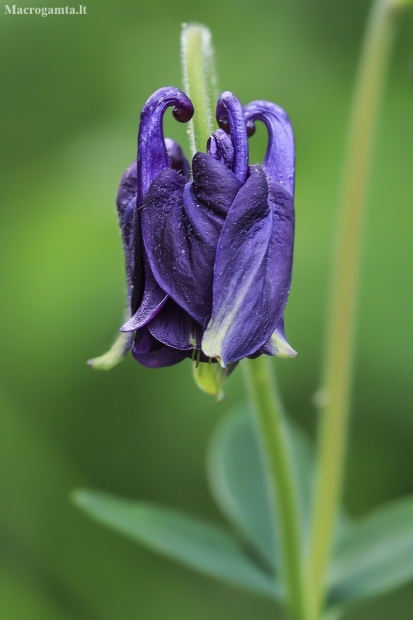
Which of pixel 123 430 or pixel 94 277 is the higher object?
pixel 94 277

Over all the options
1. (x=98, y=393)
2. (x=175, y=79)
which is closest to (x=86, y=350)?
(x=98, y=393)

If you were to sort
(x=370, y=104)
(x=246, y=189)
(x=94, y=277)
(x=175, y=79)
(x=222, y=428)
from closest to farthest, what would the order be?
(x=246, y=189) → (x=370, y=104) → (x=222, y=428) → (x=94, y=277) → (x=175, y=79)

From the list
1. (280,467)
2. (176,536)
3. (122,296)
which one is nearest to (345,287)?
(280,467)

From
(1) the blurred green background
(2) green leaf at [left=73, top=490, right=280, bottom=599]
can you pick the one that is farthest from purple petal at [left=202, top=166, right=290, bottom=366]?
(1) the blurred green background

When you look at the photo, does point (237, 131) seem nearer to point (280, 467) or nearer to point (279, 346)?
point (279, 346)

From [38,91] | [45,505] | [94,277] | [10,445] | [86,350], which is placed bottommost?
[45,505]

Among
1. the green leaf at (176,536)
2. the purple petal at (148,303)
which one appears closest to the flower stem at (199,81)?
the purple petal at (148,303)

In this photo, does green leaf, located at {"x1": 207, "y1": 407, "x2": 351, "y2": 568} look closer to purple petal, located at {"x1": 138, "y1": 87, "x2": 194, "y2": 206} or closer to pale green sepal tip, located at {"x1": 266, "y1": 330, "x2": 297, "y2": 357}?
pale green sepal tip, located at {"x1": 266, "y1": 330, "x2": 297, "y2": 357}

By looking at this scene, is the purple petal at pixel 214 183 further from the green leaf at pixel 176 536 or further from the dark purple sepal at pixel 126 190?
the green leaf at pixel 176 536

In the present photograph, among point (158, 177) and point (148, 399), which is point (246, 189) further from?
point (148, 399)
